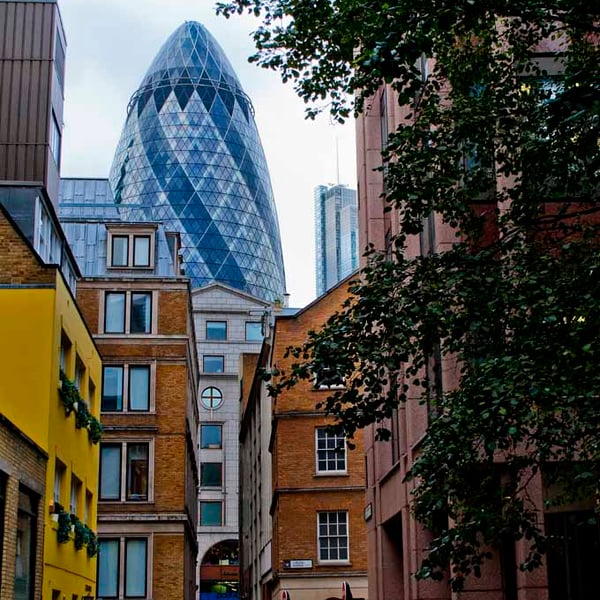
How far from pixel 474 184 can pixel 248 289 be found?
147 m

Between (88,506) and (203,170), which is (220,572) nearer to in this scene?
(203,170)

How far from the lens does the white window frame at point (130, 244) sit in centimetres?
5128

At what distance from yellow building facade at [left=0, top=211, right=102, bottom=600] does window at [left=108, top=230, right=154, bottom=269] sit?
20712 mm

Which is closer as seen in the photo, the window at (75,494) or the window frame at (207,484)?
the window at (75,494)

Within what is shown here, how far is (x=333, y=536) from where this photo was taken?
4516 centimetres

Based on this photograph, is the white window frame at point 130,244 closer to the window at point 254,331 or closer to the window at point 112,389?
the window at point 112,389

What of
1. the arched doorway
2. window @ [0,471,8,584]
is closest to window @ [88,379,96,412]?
window @ [0,471,8,584]

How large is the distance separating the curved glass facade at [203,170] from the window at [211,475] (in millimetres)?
44627

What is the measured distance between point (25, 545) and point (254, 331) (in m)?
98.7

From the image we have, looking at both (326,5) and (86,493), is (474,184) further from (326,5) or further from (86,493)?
(86,493)

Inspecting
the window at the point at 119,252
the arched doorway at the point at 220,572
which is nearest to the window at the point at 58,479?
the window at the point at 119,252

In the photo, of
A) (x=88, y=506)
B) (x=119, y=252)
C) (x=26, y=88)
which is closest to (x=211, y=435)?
(x=119, y=252)

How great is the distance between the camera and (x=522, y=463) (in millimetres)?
14570

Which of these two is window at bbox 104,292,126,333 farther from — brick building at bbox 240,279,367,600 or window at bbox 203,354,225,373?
window at bbox 203,354,225,373
